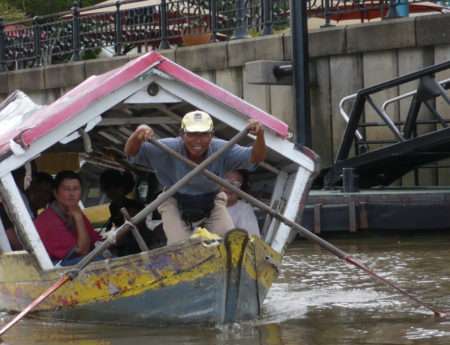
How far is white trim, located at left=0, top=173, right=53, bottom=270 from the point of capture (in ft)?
31.6

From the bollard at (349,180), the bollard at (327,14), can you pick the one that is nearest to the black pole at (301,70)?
the bollard at (349,180)

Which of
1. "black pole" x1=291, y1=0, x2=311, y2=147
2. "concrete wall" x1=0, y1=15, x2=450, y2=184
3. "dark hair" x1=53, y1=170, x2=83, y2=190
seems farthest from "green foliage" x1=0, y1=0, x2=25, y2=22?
"dark hair" x1=53, y1=170, x2=83, y2=190

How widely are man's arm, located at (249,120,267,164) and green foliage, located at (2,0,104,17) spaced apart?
25.2 metres

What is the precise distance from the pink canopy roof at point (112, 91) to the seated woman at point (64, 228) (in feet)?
2.23

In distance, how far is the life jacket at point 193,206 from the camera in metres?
9.85

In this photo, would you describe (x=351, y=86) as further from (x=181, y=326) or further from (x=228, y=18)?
(x=181, y=326)

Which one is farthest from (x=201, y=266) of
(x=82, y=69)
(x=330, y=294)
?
(x=82, y=69)

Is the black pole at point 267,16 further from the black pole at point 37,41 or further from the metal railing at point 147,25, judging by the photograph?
the black pole at point 37,41

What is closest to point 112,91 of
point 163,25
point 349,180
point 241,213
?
point 241,213

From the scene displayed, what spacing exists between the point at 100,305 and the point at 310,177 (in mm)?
1818

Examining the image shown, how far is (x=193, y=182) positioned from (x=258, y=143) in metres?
0.57

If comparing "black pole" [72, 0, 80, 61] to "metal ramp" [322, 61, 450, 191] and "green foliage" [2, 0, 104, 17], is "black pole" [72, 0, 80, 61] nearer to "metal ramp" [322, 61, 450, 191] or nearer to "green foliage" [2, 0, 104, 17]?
"metal ramp" [322, 61, 450, 191]

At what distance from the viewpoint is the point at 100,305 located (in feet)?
32.1

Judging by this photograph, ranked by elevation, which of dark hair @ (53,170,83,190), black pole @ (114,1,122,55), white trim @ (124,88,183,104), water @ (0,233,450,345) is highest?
black pole @ (114,1,122,55)
